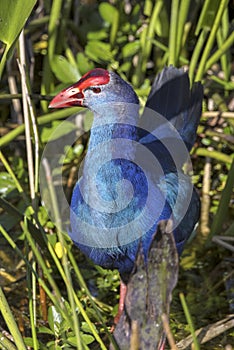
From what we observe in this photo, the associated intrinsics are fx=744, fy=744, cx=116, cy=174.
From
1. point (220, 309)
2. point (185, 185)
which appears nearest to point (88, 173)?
point (185, 185)

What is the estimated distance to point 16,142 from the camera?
3.04m

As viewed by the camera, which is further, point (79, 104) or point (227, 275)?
point (227, 275)

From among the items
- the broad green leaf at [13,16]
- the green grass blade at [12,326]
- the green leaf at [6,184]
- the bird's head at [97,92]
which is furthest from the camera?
the green leaf at [6,184]

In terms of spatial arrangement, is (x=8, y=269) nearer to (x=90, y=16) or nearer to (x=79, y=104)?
(x=79, y=104)

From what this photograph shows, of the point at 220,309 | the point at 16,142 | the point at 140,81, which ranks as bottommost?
the point at 220,309

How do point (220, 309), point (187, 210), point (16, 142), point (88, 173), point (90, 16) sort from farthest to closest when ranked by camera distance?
point (90, 16) < point (16, 142) < point (220, 309) < point (187, 210) < point (88, 173)

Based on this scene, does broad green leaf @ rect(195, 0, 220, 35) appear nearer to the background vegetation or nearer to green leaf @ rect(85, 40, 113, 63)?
the background vegetation

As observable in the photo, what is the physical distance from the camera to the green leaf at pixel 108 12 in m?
3.08

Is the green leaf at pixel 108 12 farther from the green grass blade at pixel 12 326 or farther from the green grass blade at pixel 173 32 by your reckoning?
the green grass blade at pixel 12 326

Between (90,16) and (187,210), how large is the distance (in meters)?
1.48

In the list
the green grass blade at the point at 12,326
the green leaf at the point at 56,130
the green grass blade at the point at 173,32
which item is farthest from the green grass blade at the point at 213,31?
the green grass blade at the point at 12,326

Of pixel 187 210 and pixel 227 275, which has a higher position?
pixel 187 210

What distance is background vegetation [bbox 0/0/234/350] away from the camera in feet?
7.18

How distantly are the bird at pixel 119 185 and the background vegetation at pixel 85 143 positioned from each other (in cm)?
12
